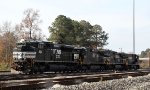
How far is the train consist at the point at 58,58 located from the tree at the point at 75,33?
70.4ft

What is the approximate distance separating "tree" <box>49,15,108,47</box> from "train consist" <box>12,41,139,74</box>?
2146 centimetres

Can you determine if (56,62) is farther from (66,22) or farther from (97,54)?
(66,22)

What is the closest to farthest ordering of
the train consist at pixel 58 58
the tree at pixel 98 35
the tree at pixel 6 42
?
1. the train consist at pixel 58 58
2. the tree at pixel 6 42
3. the tree at pixel 98 35

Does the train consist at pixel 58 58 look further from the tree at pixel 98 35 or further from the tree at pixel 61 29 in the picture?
the tree at pixel 98 35

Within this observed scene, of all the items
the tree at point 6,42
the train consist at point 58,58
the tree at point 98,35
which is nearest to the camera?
the train consist at point 58,58

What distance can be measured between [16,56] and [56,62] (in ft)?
14.6

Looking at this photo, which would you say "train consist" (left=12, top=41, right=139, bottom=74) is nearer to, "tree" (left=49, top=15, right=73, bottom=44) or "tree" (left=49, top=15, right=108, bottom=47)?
"tree" (left=49, top=15, right=108, bottom=47)

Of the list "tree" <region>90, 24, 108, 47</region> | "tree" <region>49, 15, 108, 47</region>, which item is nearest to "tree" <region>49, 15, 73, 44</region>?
"tree" <region>49, 15, 108, 47</region>

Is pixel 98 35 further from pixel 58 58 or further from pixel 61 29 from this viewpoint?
pixel 58 58

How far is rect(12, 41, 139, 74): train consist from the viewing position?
28.5 metres

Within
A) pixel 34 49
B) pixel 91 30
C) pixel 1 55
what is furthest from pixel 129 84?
pixel 91 30

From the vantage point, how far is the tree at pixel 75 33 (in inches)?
2785

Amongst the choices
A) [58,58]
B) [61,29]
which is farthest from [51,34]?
[58,58]

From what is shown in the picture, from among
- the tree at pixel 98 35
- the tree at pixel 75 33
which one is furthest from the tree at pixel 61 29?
the tree at pixel 98 35
